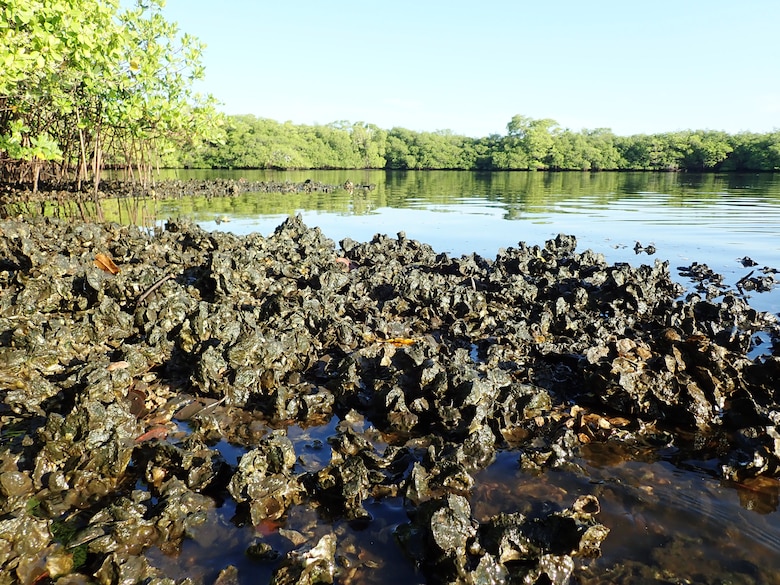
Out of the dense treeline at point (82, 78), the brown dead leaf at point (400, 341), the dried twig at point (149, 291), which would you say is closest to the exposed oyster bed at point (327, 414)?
the brown dead leaf at point (400, 341)

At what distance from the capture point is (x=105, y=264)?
11.0m

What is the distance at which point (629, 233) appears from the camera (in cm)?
2406

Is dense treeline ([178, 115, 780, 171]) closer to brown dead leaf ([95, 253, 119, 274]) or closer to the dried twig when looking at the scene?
brown dead leaf ([95, 253, 119, 274])

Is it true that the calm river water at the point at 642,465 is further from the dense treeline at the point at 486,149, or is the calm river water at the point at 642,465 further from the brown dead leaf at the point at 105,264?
the dense treeline at the point at 486,149

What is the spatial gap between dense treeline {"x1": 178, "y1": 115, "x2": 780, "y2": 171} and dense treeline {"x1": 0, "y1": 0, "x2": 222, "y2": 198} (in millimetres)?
82428

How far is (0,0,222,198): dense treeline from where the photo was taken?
36.8 feet

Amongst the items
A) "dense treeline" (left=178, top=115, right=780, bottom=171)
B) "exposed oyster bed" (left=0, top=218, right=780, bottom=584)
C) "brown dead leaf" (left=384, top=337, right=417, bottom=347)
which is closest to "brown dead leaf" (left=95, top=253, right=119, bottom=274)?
"exposed oyster bed" (left=0, top=218, right=780, bottom=584)

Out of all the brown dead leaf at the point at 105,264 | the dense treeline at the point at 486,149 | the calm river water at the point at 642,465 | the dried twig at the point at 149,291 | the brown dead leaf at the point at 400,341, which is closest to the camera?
the calm river water at the point at 642,465

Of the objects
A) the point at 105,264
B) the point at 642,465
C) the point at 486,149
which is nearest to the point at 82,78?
the point at 105,264

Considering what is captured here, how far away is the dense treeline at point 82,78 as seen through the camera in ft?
36.8

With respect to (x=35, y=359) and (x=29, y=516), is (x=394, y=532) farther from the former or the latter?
(x=35, y=359)

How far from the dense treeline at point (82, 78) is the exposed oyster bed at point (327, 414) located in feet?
16.5

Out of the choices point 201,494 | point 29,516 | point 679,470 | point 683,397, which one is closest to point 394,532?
point 201,494

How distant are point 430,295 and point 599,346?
13.2 feet
